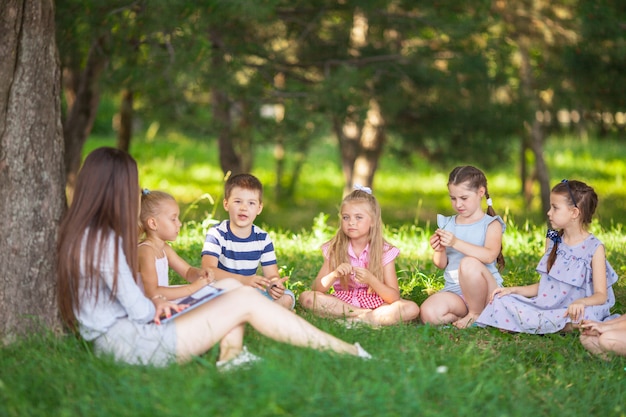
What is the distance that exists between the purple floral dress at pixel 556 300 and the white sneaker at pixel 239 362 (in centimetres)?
154

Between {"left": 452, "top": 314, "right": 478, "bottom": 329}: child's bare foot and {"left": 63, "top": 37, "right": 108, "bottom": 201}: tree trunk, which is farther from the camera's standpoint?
{"left": 63, "top": 37, "right": 108, "bottom": 201}: tree trunk

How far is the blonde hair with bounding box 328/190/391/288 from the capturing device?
14.8 ft

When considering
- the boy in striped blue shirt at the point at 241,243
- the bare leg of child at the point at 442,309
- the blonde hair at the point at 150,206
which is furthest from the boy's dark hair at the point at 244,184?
the bare leg of child at the point at 442,309

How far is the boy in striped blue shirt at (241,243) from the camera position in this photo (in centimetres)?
442

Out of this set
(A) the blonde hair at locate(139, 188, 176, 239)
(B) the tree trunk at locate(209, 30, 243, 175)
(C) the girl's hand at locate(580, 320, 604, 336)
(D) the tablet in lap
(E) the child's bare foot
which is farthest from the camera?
(B) the tree trunk at locate(209, 30, 243, 175)

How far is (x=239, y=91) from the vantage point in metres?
7.75

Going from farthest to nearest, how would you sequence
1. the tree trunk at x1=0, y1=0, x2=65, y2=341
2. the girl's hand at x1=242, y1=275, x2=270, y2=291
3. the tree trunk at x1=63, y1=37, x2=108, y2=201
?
the tree trunk at x1=63, y1=37, x2=108, y2=201 → the girl's hand at x1=242, y1=275, x2=270, y2=291 → the tree trunk at x1=0, y1=0, x2=65, y2=341

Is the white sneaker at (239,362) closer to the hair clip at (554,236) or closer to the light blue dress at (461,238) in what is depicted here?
the light blue dress at (461,238)

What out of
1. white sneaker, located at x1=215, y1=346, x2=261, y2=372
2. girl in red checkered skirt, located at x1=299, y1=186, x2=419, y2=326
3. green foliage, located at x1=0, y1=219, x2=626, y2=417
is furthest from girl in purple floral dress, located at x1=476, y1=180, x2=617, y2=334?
white sneaker, located at x1=215, y1=346, x2=261, y2=372

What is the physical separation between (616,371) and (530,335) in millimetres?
603

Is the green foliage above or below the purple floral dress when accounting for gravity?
below

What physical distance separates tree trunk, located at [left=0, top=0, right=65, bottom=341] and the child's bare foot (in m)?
2.11

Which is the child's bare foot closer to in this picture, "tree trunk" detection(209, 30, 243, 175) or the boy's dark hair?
the boy's dark hair

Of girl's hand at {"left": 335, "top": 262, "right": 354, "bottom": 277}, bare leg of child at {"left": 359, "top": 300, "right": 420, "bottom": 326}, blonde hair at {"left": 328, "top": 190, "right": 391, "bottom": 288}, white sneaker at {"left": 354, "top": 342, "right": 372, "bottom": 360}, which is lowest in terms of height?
white sneaker at {"left": 354, "top": 342, "right": 372, "bottom": 360}
